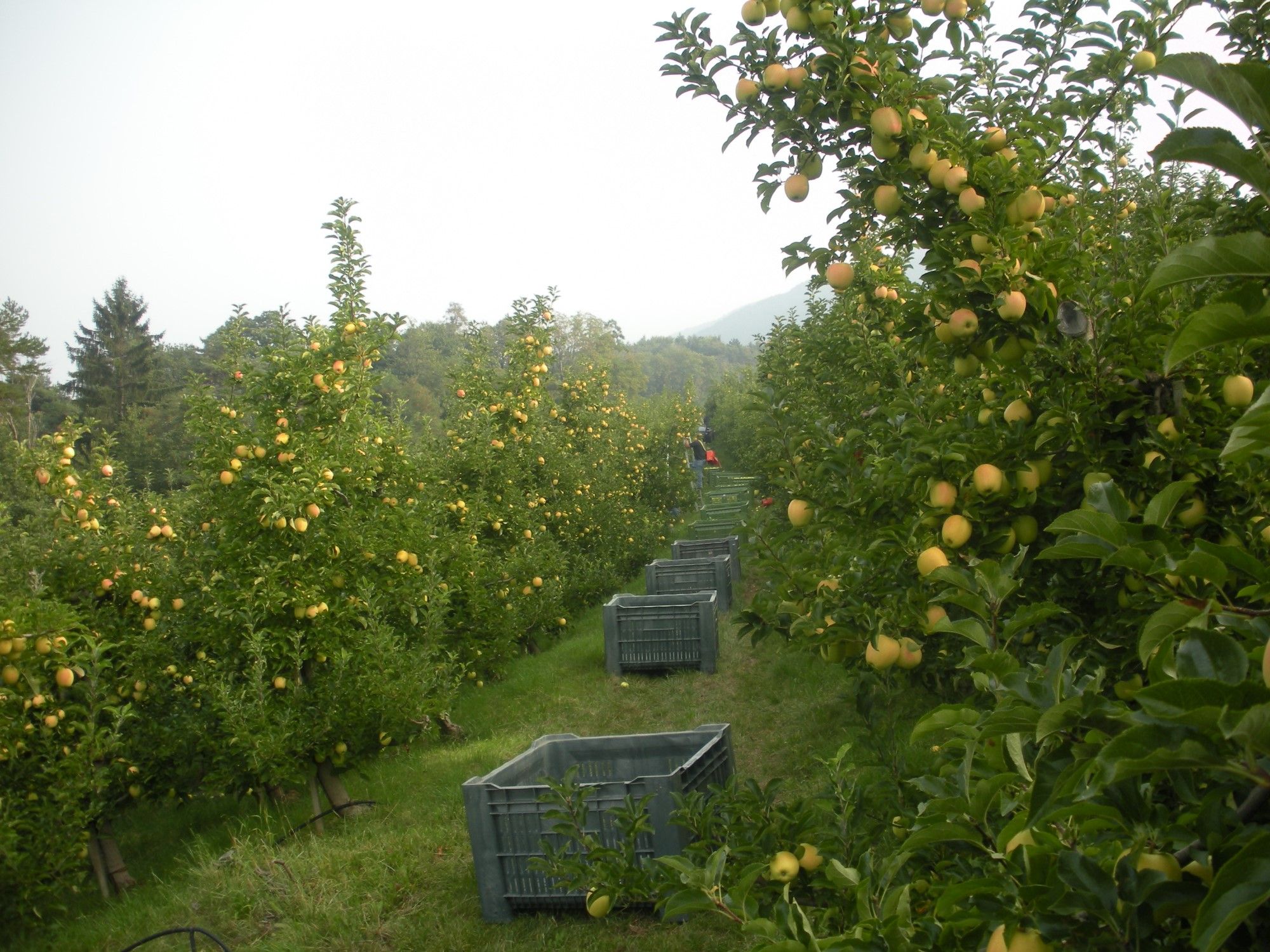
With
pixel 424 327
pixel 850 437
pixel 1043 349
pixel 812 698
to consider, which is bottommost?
pixel 812 698

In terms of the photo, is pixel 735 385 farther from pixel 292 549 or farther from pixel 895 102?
pixel 895 102

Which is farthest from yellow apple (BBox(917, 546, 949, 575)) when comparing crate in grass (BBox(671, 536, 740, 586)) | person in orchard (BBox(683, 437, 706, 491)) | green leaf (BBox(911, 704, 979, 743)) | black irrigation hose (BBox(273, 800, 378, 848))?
person in orchard (BBox(683, 437, 706, 491))

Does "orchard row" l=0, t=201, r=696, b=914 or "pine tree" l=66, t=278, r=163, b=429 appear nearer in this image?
"orchard row" l=0, t=201, r=696, b=914

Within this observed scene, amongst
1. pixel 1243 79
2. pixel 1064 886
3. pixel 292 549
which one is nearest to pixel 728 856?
pixel 1064 886

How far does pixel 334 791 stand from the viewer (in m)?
5.64

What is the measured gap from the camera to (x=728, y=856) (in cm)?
235

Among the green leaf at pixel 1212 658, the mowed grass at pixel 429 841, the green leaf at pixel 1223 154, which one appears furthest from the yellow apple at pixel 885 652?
the green leaf at pixel 1223 154

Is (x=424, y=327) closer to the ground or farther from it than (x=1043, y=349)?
farther from it

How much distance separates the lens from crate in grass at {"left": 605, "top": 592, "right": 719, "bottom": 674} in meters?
7.52

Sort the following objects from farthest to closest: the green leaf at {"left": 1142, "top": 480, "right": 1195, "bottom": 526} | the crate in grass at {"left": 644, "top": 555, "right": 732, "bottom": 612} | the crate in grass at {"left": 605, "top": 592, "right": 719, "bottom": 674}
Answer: the crate in grass at {"left": 644, "top": 555, "right": 732, "bottom": 612} → the crate in grass at {"left": 605, "top": 592, "right": 719, "bottom": 674} → the green leaf at {"left": 1142, "top": 480, "right": 1195, "bottom": 526}

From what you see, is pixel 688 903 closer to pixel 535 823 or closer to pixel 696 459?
pixel 535 823

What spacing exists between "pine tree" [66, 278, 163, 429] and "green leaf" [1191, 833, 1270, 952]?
39.7 meters

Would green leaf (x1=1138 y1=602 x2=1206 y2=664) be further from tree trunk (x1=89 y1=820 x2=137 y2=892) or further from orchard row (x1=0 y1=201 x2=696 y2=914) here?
tree trunk (x1=89 y1=820 x2=137 y2=892)

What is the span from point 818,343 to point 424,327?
67254 millimetres
